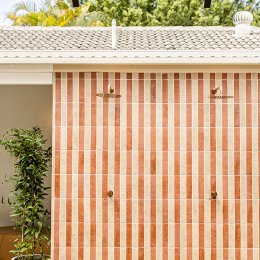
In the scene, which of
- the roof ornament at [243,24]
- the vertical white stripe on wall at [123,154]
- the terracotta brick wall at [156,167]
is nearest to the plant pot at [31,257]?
the terracotta brick wall at [156,167]

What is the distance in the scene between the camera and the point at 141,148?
5801 mm

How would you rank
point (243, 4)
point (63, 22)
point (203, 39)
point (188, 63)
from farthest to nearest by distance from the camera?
point (243, 4) → point (63, 22) → point (203, 39) → point (188, 63)

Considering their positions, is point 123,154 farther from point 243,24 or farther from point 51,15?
point 51,15

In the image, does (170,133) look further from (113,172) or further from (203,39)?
(203,39)

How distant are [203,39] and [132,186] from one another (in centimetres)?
234

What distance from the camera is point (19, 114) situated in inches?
362

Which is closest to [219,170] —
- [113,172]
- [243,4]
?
[113,172]

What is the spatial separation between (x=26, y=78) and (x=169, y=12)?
1386 centimetres

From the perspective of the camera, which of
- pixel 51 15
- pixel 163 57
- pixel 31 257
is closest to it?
pixel 163 57

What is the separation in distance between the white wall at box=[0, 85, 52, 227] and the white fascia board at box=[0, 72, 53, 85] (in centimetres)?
312

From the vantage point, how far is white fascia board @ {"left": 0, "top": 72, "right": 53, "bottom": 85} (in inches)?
229

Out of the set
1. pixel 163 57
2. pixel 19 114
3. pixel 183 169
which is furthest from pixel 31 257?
pixel 19 114

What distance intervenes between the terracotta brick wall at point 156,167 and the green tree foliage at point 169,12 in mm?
13405

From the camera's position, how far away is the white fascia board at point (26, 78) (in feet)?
19.1
